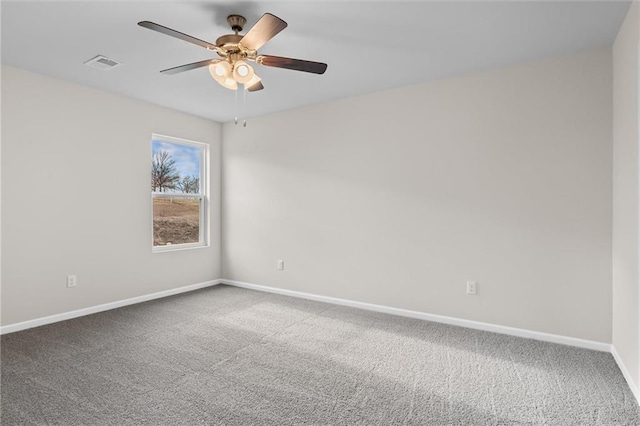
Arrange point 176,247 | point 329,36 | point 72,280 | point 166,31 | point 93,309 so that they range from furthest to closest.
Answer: point 176,247 → point 93,309 → point 72,280 → point 329,36 → point 166,31

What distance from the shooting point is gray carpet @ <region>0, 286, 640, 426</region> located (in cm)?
192

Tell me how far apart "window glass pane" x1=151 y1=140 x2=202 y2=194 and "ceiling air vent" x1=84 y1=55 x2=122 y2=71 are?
1.33 m

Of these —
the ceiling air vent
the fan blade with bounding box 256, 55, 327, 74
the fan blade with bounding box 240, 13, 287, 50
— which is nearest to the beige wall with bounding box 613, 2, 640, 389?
the fan blade with bounding box 256, 55, 327, 74

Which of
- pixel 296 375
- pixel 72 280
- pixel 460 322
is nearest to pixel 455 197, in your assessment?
pixel 460 322

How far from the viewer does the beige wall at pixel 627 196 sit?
6.98 feet

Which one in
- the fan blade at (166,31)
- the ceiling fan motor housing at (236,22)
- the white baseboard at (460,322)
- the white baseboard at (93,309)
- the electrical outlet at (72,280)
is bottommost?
the white baseboard at (460,322)

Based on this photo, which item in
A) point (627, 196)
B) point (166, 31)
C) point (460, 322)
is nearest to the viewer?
point (166, 31)

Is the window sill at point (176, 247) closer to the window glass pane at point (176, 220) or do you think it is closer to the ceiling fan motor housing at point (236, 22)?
the window glass pane at point (176, 220)

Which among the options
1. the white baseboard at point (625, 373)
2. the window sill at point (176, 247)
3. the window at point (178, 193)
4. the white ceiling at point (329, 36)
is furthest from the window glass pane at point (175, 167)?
the white baseboard at point (625, 373)

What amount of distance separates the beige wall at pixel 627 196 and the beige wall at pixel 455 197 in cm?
15

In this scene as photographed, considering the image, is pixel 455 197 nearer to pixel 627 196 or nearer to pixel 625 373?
pixel 627 196

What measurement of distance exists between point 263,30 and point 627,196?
2.58 metres

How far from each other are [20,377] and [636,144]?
4.25m

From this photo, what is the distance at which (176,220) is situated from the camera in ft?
15.5
